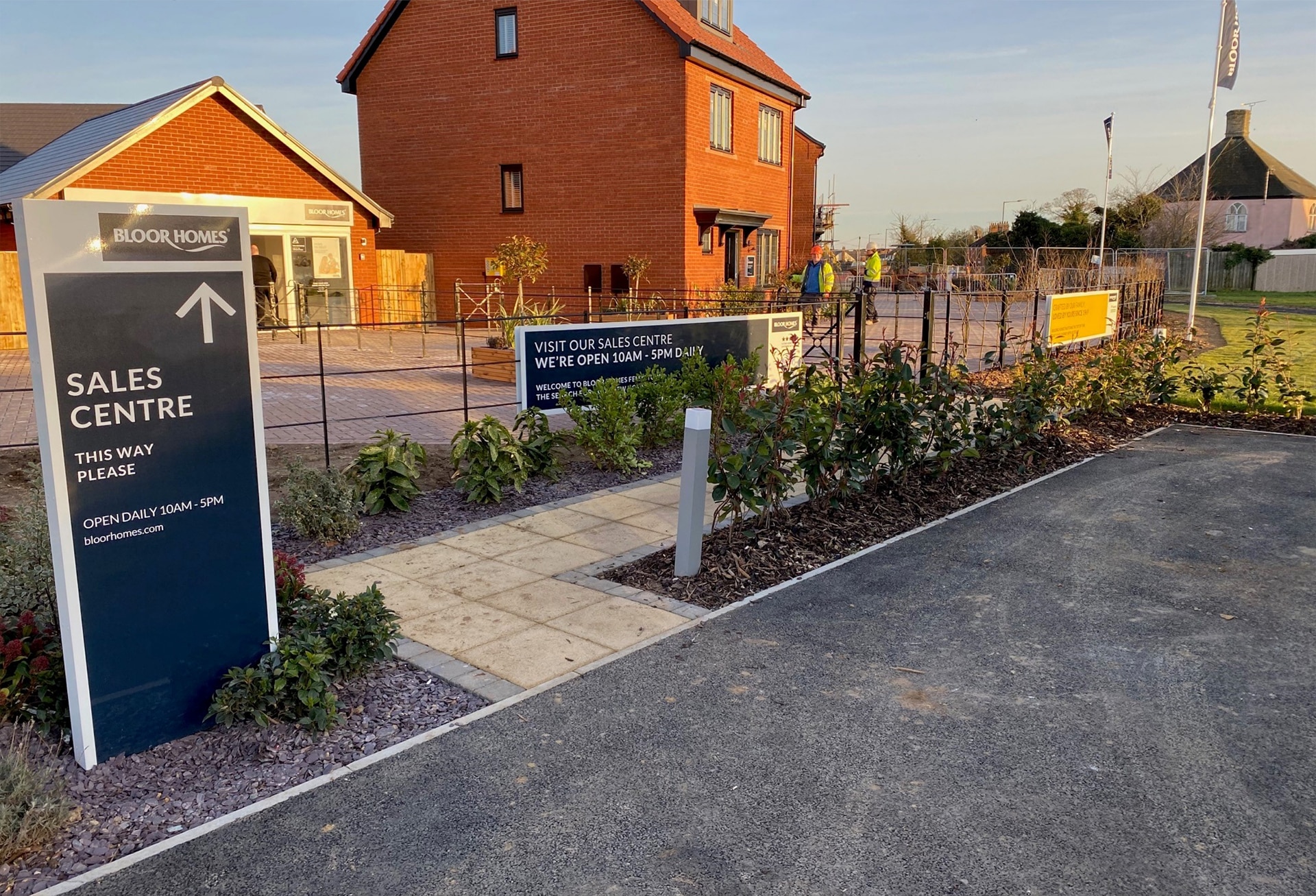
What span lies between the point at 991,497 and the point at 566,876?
22.8 feet

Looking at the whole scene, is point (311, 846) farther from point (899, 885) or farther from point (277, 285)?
point (277, 285)

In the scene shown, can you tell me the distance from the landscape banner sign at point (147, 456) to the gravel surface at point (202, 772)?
15 cm

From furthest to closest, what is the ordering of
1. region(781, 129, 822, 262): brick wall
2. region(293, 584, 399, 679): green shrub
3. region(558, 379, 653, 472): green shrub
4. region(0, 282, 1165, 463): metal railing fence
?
region(781, 129, 822, 262): brick wall
region(0, 282, 1165, 463): metal railing fence
region(558, 379, 653, 472): green shrub
region(293, 584, 399, 679): green shrub

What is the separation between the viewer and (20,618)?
4473 mm

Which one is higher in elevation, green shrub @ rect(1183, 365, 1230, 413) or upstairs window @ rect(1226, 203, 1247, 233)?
upstairs window @ rect(1226, 203, 1247, 233)

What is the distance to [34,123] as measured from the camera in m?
35.9

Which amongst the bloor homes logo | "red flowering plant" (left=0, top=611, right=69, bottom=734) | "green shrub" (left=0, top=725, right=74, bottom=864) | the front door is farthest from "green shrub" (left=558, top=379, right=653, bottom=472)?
the front door

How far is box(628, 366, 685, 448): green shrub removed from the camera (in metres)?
10.9

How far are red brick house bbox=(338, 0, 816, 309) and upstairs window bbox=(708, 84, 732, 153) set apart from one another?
0.05m

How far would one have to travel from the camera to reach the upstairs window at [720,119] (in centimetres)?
2466

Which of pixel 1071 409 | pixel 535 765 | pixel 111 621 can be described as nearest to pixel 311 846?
pixel 535 765

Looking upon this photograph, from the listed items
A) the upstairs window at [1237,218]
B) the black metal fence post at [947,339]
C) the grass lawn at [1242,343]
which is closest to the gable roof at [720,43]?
the black metal fence post at [947,339]

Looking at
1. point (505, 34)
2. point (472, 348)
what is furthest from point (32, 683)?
point (505, 34)

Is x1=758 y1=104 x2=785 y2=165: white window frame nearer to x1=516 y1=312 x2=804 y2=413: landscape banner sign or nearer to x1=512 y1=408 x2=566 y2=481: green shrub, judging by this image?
x1=516 y1=312 x2=804 y2=413: landscape banner sign
